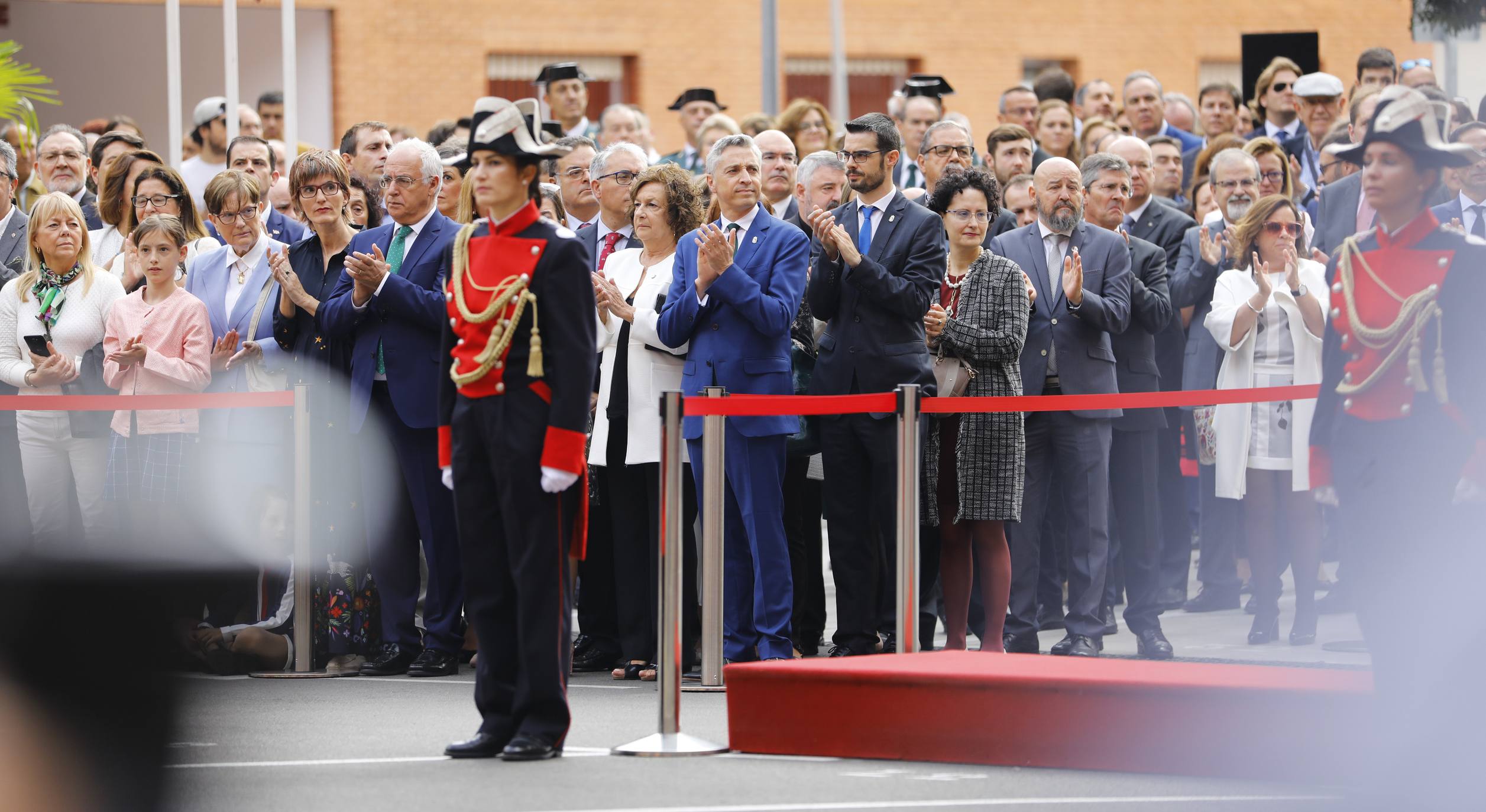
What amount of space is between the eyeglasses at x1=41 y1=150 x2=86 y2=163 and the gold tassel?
6.10m

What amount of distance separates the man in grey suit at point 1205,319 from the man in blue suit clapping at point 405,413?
3721 mm

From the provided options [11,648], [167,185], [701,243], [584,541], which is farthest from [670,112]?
[11,648]

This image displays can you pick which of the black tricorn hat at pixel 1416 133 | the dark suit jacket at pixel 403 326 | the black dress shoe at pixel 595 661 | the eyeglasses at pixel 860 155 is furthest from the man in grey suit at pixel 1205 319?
the black tricorn hat at pixel 1416 133

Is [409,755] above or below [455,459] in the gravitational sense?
below

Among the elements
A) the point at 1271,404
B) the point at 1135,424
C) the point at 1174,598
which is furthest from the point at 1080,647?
the point at 1174,598

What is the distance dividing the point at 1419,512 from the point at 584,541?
2599mm

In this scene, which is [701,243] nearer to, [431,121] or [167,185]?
[167,185]

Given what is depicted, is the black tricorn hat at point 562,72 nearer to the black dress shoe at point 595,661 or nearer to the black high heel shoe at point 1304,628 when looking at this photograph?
the black dress shoe at point 595,661

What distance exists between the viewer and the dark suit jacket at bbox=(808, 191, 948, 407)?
8578 mm

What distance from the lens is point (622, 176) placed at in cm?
928

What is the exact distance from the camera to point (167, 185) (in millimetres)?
10125

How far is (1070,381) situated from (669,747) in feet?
10.5

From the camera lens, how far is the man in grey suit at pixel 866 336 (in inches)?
337

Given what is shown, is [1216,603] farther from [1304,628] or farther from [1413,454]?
[1413,454]
